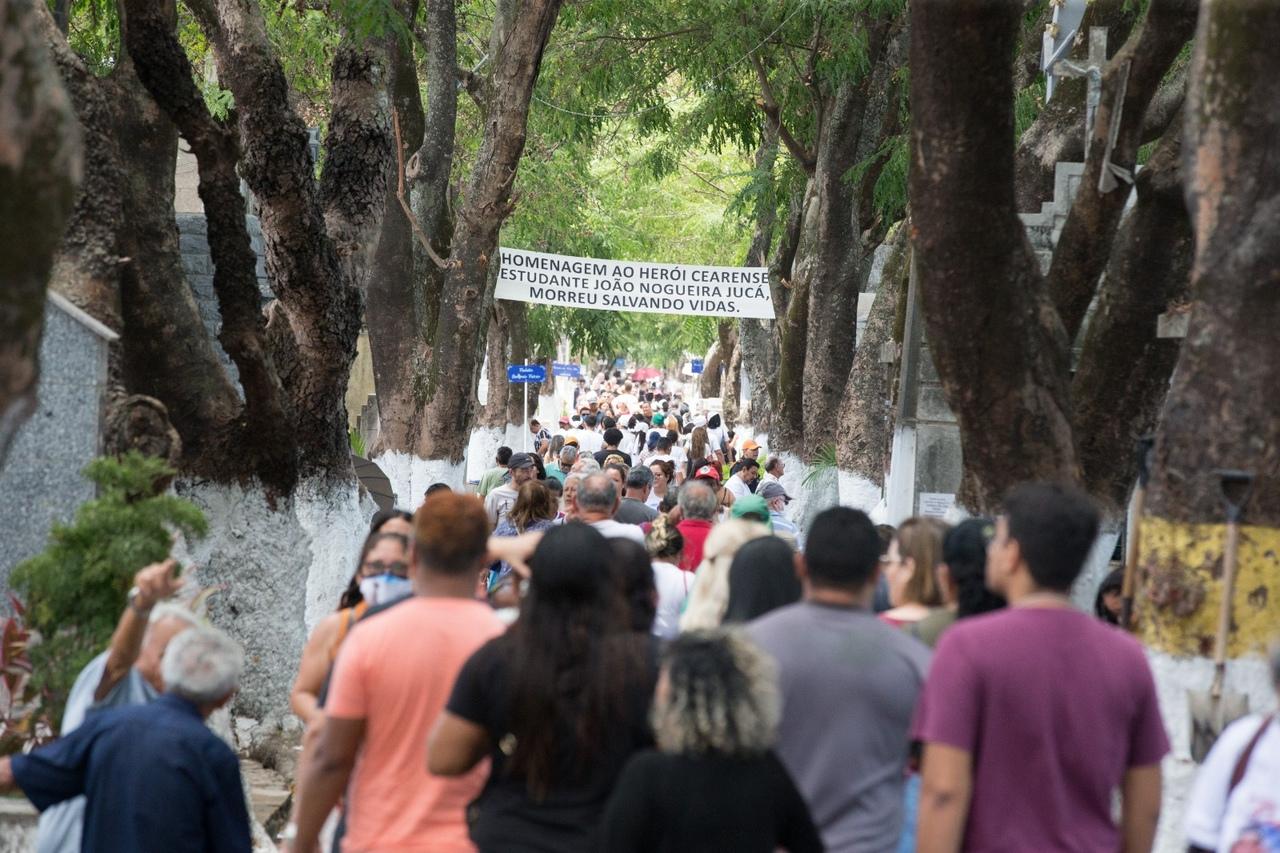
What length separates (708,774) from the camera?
3.81 m

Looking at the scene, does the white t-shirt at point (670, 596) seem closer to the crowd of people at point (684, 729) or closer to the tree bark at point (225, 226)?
the crowd of people at point (684, 729)

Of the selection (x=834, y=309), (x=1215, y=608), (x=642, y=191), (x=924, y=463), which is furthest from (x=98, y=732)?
(x=642, y=191)

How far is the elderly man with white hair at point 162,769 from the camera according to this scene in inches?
193

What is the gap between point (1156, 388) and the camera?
9023mm

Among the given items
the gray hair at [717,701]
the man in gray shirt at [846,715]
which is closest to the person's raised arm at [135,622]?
the man in gray shirt at [846,715]

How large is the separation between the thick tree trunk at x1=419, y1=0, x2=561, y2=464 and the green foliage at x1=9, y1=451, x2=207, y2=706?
28.7 feet

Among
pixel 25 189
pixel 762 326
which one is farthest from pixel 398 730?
pixel 762 326

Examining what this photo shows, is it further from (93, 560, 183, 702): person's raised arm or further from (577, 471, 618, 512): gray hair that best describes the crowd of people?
(577, 471, 618, 512): gray hair

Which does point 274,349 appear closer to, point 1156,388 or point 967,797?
point 1156,388

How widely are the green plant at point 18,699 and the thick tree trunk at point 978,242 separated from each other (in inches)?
147

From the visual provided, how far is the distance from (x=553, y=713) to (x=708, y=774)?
604 millimetres

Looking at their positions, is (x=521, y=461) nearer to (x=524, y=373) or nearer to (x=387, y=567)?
(x=387, y=567)

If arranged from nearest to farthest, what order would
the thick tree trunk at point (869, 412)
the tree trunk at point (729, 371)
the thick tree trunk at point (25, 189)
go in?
1. the thick tree trunk at point (25, 189)
2. the thick tree trunk at point (869, 412)
3. the tree trunk at point (729, 371)

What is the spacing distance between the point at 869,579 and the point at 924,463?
8.26m
